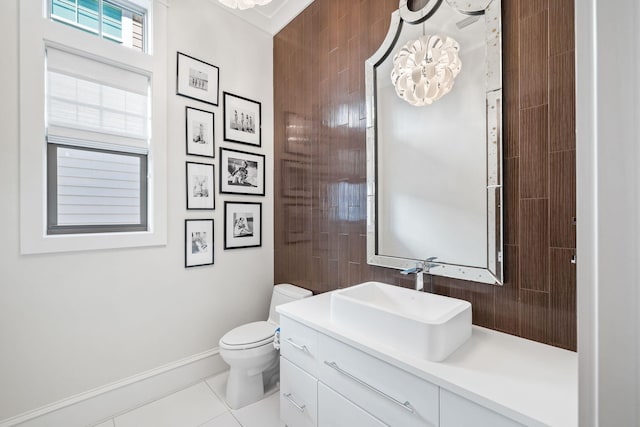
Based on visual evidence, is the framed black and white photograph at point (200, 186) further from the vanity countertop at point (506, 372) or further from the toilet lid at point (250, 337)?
the vanity countertop at point (506, 372)

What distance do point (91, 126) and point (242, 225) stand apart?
1214 mm

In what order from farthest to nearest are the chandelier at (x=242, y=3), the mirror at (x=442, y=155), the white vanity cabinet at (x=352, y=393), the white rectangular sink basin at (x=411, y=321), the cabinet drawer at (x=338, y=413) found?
1. the chandelier at (x=242, y=3)
2. the mirror at (x=442, y=155)
3. the cabinet drawer at (x=338, y=413)
4. the white rectangular sink basin at (x=411, y=321)
5. the white vanity cabinet at (x=352, y=393)

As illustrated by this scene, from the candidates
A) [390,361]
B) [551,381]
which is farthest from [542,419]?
[390,361]

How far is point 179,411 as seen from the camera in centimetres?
180

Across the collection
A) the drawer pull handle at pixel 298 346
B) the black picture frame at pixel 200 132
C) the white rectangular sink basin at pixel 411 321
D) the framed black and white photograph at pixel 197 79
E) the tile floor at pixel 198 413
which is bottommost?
the tile floor at pixel 198 413

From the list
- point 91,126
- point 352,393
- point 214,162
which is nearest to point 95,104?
point 91,126

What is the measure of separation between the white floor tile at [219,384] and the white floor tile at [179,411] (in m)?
0.03

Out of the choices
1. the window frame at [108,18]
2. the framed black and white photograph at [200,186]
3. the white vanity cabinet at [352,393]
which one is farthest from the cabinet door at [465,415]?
the window frame at [108,18]

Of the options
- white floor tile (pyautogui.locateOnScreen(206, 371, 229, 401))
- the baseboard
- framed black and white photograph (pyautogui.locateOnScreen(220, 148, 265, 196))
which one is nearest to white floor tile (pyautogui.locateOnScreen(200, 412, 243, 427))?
white floor tile (pyautogui.locateOnScreen(206, 371, 229, 401))

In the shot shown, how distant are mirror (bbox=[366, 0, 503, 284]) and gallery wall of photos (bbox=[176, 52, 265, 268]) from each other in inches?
45.8

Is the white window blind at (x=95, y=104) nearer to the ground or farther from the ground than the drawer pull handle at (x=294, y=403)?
farther from the ground

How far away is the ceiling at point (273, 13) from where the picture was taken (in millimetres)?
2285

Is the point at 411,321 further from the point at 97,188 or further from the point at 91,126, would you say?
the point at 91,126

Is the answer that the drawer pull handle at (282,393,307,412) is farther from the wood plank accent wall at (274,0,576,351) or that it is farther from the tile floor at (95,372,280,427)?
the wood plank accent wall at (274,0,576,351)
